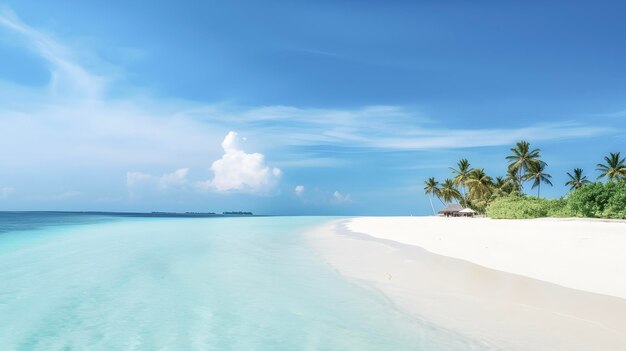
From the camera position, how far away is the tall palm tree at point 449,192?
2731 inches

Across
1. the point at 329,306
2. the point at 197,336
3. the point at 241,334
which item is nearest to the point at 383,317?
the point at 329,306

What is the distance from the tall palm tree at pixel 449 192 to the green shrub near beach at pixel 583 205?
26996 millimetres

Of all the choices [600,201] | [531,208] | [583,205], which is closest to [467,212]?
[531,208]

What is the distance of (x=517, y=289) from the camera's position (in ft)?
27.1

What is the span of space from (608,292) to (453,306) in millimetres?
3052

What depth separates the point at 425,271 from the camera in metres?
10.8

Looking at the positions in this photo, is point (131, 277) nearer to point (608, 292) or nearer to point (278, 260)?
point (278, 260)

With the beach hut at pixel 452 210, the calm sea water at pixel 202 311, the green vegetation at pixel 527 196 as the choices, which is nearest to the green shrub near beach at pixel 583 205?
the green vegetation at pixel 527 196

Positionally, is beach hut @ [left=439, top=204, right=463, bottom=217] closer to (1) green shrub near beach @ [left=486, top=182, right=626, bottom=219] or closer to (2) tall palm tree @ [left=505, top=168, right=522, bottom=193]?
(2) tall palm tree @ [left=505, top=168, right=522, bottom=193]

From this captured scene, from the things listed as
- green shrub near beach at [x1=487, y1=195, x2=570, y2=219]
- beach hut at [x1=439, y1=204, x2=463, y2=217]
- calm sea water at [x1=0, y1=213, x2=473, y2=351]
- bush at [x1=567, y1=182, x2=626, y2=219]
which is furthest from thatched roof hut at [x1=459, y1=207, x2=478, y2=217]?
calm sea water at [x1=0, y1=213, x2=473, y2=351]

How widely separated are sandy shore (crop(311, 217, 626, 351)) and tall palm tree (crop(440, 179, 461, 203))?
56.3 meters

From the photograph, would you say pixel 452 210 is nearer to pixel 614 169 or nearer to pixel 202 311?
pixel 614 169

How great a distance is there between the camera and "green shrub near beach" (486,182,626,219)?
3027 cm

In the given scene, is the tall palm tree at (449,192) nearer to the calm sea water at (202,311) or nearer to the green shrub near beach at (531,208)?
the green shrub near beach at (531,208)
